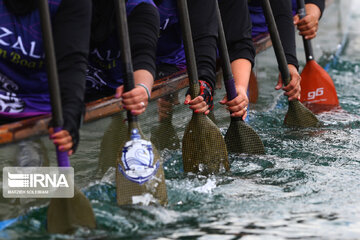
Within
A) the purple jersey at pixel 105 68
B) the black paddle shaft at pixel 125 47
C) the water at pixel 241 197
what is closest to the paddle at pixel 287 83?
the water at pixel 241 197

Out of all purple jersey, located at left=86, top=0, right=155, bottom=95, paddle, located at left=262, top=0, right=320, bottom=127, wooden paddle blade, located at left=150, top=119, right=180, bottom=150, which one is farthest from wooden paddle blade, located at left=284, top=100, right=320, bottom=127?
→ purple jersey, located at left=86, top=0, right=155, bottom=95

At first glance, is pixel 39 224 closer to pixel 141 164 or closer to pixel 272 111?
pixel 141 164

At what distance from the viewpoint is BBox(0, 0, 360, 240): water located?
8.17ft

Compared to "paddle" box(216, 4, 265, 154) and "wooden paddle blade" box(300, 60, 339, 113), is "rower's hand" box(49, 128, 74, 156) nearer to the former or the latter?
"paddle" box(216, 4, 265, 154)

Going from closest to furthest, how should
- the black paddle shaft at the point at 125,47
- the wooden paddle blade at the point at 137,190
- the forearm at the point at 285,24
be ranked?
the wooden paddle blade at the point at 137,190
the black paddle shaft at the point at 125,47
the forearm at the point at 285,24

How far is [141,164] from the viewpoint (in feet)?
8.86

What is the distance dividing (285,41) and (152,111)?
1415 millimetres

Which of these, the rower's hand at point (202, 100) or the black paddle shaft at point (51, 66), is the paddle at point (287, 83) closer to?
the rower's hand at point (202, 100)

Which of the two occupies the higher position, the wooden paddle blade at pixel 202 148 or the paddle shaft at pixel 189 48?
the paddle shaft at pixel 189 48

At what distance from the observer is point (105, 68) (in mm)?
3291

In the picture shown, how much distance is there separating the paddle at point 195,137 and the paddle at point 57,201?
801 mm

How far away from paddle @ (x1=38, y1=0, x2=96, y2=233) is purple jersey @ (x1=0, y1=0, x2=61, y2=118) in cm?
19

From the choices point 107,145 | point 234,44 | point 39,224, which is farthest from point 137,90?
point 234,44

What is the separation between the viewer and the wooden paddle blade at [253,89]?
473cm
